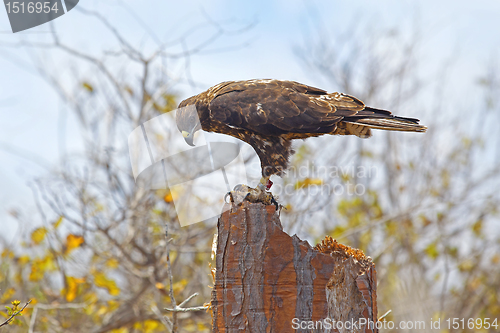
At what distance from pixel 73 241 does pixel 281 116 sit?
3.01 m

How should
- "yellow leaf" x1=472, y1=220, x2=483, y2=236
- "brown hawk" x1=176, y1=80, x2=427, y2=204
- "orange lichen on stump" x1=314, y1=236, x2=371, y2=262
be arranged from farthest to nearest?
"yellow leaf" x1=472, y1=220, x2=483, y2=236 < "brown hawk" x1=176, y1=80, x2=427, y2=204 < "orange lichen on stump" x1=314, y1=236, x2=371, y2=262

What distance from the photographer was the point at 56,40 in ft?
16.6

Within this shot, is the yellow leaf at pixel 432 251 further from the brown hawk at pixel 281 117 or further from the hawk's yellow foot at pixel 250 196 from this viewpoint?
the hawk's yellow foot at pixel 250 196

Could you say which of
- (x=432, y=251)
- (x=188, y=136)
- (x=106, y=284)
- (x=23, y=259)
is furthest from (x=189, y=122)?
(x=432, y=251)

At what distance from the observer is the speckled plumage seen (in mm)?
3406

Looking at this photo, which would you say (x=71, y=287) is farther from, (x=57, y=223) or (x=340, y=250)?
(x=340, y=250)

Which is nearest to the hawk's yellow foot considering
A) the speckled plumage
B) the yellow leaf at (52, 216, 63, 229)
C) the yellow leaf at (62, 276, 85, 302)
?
the speckled plumage

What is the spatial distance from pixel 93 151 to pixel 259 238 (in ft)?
13.2

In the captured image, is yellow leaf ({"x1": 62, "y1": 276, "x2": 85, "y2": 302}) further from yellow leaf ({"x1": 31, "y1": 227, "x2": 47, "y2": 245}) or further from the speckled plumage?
the speckled plumage

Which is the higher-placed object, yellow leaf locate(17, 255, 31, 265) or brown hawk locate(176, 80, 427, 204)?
brown hawk locate(176, 80, 427, 204)

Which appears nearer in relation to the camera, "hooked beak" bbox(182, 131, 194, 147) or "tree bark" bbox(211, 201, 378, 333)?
"tree bark" bbox(211, 201, 378, 333)

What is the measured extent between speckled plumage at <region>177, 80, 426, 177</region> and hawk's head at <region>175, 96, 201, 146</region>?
179 mm

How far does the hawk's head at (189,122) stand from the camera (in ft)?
12.3

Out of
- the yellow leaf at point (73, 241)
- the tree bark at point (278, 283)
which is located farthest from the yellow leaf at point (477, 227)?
the yellow leaf at point (73, 241)
